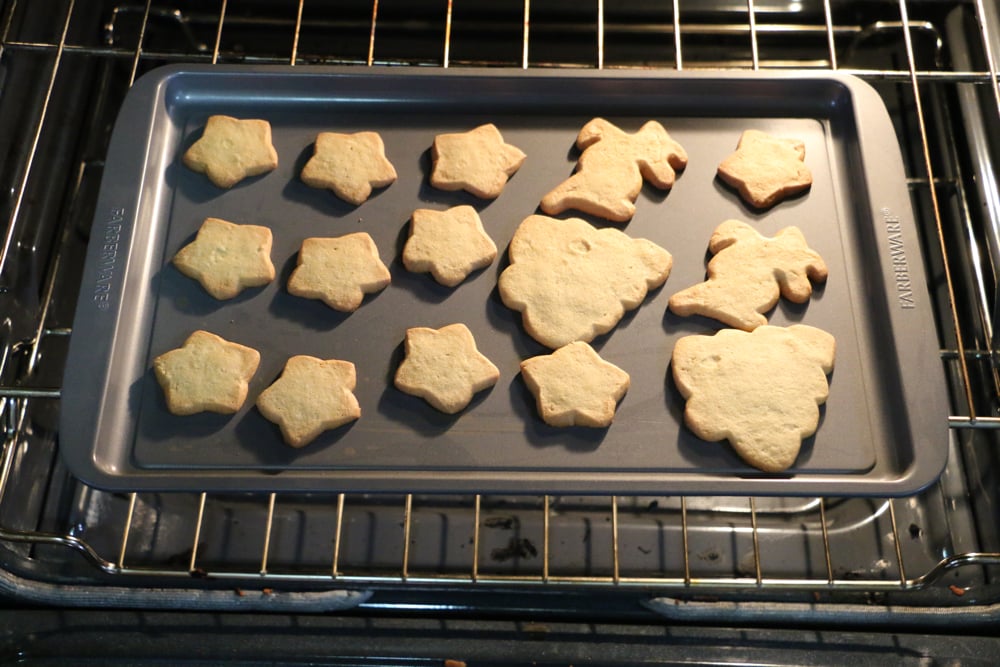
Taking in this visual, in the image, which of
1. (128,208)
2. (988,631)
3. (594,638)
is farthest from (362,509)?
(988,631)

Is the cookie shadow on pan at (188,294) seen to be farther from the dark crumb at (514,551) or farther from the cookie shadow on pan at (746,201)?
the cookie shadow on pan at (746,201)

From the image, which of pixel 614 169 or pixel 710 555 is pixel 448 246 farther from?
pixel 710 555

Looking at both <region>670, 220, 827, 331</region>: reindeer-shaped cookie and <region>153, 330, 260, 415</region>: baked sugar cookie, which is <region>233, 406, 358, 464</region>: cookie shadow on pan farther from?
<region>670, 220, 827, 331</region>: reindeer-shaped cookie

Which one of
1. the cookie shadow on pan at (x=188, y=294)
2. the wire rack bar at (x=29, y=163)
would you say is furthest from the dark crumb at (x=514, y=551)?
the wire rack bar at (x=29, y=163)

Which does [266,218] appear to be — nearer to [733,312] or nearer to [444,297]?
[444,297]

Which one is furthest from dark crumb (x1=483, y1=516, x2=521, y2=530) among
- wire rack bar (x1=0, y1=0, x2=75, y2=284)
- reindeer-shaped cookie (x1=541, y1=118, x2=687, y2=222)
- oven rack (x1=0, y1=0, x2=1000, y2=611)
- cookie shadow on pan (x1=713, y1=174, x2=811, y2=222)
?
wire rack bar (x1=0, y1=0, x2=75, y2=284)

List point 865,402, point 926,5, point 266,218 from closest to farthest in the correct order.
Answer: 1. point 865,402
2. point 266,218
3. point 926,5
